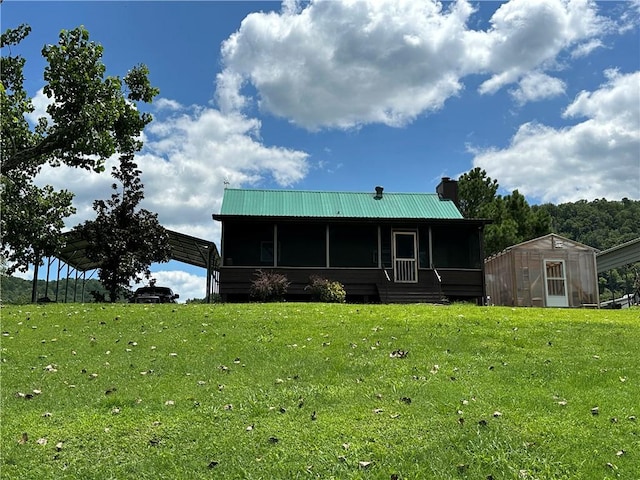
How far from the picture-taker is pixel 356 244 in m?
24.7

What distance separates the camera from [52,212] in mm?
19828

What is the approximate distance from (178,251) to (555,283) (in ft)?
59.4

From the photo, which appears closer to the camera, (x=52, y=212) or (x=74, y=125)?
(x=74, y=125)

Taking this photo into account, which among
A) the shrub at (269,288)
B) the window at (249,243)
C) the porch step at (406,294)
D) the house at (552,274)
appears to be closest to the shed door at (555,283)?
the house at (552,274)

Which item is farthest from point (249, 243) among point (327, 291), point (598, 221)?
point (598, 221)

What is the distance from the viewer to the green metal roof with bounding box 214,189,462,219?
24.2 meters

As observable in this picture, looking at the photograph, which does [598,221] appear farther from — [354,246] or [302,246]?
[302,246]

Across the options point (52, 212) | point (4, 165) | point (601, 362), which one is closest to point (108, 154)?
point (4, 165)

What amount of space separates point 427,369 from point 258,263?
16090mm

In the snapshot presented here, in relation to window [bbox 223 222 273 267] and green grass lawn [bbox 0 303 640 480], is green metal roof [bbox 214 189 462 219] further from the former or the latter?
green grass lawn [bbox 0 303 640 480]

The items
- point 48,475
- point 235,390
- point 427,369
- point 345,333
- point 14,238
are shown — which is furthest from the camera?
point 14,238

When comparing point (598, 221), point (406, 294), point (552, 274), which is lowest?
point (406, 294)

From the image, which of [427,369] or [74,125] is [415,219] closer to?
[74,125]

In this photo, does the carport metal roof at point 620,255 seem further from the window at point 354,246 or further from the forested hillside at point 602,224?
the forested hillside at point 602,224
